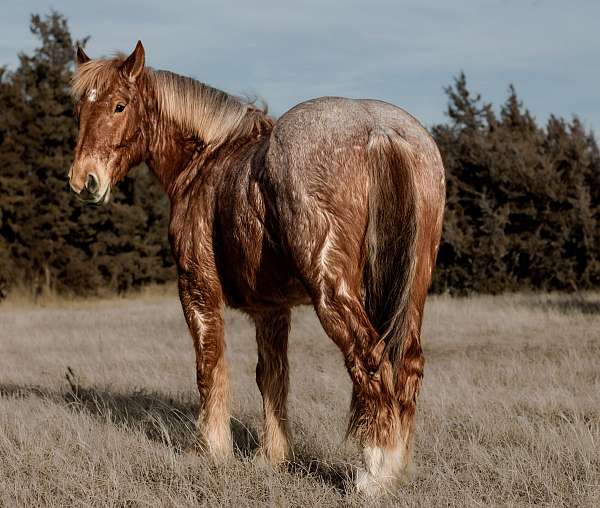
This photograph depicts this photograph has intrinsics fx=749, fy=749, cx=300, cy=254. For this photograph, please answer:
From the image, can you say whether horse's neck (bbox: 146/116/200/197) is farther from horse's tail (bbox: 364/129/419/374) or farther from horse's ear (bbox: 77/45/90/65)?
horse's tail (bbox: 364/129/419/374)

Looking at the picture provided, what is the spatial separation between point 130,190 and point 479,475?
19.5m

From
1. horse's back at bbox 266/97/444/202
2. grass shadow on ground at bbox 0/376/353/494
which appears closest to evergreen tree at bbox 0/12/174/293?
grass shadow on ground at bbox 0/376/353/494

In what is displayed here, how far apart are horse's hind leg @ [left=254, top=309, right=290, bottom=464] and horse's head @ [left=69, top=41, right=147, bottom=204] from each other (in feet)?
4.79

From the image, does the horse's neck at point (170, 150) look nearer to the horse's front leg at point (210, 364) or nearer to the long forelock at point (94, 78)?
the long forelock at point (94, 78)

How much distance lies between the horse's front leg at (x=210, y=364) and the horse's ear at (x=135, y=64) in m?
1.50

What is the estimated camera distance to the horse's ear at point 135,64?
526 cm

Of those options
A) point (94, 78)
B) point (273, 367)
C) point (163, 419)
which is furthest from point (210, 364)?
point (94, 78)

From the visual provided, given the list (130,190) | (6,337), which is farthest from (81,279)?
(6,337)

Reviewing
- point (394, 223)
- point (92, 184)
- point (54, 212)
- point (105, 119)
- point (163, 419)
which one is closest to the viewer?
point (394, 223)

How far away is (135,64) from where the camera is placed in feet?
17.4

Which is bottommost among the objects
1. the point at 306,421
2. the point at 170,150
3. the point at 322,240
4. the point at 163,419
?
the point at 163,419

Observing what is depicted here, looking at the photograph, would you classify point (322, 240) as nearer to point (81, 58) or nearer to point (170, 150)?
point (170, 150)

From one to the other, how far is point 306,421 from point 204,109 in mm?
2647

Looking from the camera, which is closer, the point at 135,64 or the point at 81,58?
the point at 135,64
